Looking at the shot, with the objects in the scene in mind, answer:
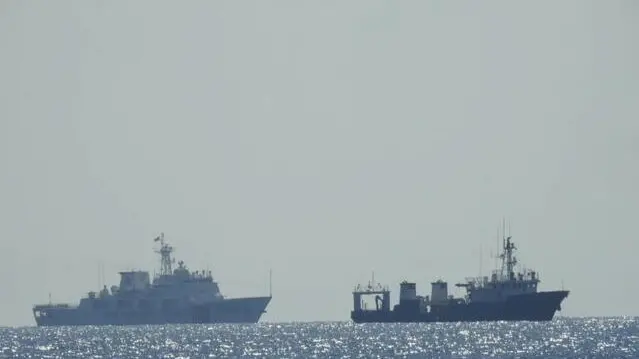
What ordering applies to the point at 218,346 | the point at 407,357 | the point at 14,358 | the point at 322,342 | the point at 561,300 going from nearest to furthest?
the point at 407,357
the point at 14,358
the point at 218,346
the point at 322,342
the point at 561,300

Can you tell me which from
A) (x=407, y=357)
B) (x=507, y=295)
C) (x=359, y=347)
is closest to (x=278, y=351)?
(x=359, y=347)

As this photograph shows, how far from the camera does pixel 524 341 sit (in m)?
154

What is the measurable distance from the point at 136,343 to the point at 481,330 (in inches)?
1503

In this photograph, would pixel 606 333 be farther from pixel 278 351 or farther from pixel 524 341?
pixel 278 351

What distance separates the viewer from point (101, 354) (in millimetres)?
143500

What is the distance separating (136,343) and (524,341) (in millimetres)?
37972

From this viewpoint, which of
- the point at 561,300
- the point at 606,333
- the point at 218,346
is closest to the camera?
the point at 218,346

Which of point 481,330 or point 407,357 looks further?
point 481,330

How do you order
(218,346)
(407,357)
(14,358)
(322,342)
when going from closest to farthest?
(407,357), (14,358), (218,346), (322,342)

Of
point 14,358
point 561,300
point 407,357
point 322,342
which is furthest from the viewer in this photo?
point 561,300

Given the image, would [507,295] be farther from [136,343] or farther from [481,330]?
[136,343]

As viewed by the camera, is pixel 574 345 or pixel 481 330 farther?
pixel 481 330

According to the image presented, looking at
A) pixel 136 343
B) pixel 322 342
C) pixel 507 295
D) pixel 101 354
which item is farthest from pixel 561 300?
pixel 101 354

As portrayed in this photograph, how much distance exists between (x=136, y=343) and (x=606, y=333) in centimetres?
4894
